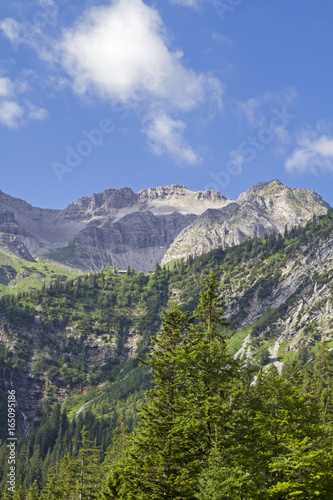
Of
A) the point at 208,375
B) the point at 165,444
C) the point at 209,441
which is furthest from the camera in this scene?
the point at 208,375

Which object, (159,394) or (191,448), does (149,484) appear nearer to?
(191,448)

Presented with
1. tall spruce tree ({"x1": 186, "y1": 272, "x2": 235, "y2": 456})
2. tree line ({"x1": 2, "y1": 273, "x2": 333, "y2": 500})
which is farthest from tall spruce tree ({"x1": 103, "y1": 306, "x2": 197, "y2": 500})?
tall spruce tree ({"x1": 186, "y1": 272, "x2": 235, "y2": 456})

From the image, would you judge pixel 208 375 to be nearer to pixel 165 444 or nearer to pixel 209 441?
pixel 209 441

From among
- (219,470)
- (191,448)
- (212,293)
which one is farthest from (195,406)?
(212,293)

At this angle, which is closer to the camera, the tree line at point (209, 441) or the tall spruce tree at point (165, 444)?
the tree line at point (209, 441)

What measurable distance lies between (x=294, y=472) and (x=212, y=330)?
610 inches

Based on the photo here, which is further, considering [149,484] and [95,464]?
[95,464]

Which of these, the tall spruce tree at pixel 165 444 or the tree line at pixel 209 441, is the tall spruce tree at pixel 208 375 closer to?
the tree line at pixel 209 441

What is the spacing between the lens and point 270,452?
3356cm

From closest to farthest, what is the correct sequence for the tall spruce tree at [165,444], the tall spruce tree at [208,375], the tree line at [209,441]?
1. the tree line at [209,441]
2. the tall spruce tree at [165,444]
3. the tall spruce tree at [208,375]

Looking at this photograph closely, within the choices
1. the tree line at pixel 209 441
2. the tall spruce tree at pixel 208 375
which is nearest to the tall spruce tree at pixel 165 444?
the tree line at pixel 209 441

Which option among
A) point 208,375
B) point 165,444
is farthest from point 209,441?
point 208,375

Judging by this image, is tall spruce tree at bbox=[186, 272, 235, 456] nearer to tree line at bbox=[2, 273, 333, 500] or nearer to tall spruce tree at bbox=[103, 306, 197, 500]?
tree line at bbox=[2, 273, 333, 500]

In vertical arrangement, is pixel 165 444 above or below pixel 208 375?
below
